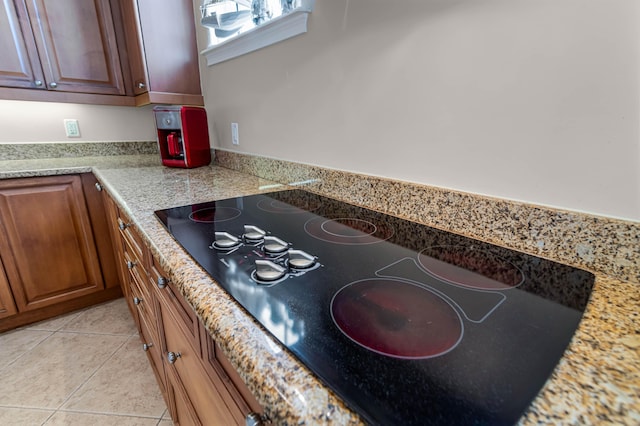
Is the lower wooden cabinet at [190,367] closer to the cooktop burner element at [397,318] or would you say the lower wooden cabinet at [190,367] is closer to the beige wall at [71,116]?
the cooktop burner element at [397,318]

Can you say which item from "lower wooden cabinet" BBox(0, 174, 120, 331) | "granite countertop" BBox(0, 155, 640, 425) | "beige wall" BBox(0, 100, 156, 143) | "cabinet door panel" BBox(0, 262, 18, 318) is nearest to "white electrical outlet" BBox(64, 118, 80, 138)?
"beige wall" BBox(0, 100, 156, 143)

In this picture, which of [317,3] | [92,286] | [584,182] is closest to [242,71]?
[317,3]

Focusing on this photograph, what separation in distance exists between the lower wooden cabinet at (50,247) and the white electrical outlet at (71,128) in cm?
53

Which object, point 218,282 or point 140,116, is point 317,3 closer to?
point 218,282

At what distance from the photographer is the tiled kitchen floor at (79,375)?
118cm

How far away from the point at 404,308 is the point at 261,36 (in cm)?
123

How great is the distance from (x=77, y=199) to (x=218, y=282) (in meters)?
1.61

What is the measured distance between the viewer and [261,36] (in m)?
1.23

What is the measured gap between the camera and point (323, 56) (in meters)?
1.01

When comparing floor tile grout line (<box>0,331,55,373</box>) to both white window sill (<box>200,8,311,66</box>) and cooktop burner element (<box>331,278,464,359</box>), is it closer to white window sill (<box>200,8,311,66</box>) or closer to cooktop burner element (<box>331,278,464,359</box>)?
white window sill (<box>200,8,311,66</box>)

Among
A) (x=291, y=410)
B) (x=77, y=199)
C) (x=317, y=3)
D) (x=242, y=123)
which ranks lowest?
(x=77, y=199)

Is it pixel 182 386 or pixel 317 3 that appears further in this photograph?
pixel 317 3

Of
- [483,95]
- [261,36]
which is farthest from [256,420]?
[261,36]

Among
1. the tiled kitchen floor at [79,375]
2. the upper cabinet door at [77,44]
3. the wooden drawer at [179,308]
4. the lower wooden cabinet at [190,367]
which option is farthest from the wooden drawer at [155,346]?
the upper cabinet door at [77,44]
